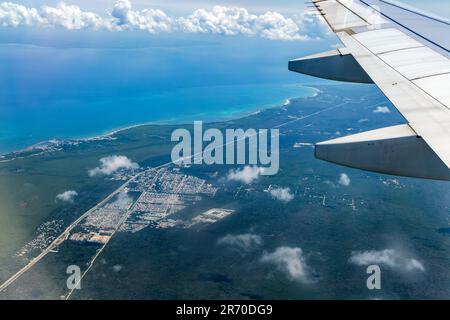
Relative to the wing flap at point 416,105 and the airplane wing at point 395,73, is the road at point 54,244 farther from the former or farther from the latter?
the wing flap at point 416,105

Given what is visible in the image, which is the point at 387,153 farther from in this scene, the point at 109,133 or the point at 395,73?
the point at 109,133

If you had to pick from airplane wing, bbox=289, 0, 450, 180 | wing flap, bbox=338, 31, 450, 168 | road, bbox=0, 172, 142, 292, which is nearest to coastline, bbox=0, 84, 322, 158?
road, bbox=0, 172, 142, 292

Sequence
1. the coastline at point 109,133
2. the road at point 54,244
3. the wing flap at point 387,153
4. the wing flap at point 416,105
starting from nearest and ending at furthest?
the wing flap at point 416,105 < the wing flap at point 387,153 < the road at point 54,244 < the coastline at point 109,133

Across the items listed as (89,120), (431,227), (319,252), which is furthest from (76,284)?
(89,120)

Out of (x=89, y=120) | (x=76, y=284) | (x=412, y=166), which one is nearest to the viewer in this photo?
(x=412, y=166)

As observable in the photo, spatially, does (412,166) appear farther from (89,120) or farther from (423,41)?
(89,120)

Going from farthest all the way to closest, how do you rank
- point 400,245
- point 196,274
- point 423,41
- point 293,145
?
point 293,145
point 400,245
point 196,274
point 423,41

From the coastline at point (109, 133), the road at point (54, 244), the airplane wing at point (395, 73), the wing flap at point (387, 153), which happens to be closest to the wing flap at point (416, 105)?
the airplane wing at point (395, 73)

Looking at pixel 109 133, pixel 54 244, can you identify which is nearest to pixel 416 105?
pixel 54 244

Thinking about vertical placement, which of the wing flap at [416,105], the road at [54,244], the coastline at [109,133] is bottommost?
the road at [54,244]
